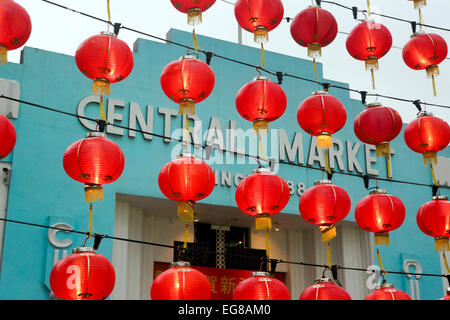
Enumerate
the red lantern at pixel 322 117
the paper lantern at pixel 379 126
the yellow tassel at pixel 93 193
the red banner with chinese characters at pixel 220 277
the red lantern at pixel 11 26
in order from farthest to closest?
the red banner with chinese characters at pixel 220 277 → the paper lantern at pixel 379 126 → the red lantern at pixel 322 117 → the yellow tassel at pixel 93 193 → the red lantern at pixel 11 26

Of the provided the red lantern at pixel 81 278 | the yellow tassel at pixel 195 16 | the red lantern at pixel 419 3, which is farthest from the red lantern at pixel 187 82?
the red lantern at pixel 419 3

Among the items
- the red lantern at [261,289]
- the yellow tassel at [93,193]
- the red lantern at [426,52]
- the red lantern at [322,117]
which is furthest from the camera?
the red lantern at [426,52]

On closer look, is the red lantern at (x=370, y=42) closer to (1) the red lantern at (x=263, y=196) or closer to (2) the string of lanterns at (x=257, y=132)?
(2) the string of lanterns at (x=257, y=132)

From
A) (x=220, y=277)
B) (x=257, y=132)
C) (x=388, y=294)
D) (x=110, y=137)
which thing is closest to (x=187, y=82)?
(x=257, y=132)

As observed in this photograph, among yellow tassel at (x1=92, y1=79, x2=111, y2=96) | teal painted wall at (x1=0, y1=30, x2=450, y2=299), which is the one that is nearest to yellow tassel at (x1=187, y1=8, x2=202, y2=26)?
yellow tassel at (x1=92, y1=79, x2=111, y2=96)

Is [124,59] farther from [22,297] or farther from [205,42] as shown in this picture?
[205,42]

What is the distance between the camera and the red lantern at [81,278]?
15.9 feet

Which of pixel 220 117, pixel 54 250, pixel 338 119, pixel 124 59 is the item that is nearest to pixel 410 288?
pixel 220 117

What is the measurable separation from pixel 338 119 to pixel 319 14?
101cm

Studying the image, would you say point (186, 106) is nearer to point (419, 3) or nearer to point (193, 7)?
point (193, 7)

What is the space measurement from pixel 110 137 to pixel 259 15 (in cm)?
312

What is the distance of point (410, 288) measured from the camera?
936 centimetres

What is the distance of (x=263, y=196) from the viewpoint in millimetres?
5555
